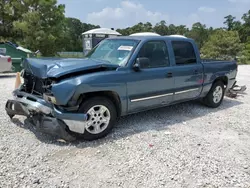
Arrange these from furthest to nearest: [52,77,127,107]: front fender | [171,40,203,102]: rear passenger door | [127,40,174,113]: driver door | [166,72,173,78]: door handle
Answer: [171,40,203,102]: rear passenger door < [166,72,173,78]: door handle < [127,40,174,113]: driver door < [52,77,127,107]: front fender

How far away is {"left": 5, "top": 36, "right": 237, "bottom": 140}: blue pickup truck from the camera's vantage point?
3436mm

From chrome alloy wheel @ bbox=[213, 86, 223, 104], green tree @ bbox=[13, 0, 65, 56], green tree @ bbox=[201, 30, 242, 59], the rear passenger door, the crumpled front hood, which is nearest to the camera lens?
the crumpled front hood

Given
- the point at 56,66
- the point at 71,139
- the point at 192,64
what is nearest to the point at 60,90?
the point at 56,66

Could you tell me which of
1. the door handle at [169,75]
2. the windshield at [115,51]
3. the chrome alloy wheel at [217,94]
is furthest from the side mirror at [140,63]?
the chrome alloy wheel at [217,94]

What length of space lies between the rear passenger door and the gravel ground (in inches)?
27.1

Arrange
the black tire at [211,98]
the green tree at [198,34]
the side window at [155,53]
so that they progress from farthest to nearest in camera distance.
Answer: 1. the green tree at [198,34]
2. the black tire at [211,98]
3. the side window at [155,53]

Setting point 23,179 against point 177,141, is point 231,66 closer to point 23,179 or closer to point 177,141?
point 177,141

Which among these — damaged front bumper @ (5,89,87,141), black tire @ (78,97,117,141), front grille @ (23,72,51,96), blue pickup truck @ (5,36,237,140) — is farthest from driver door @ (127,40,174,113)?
front grille @ (23,72,51,96)

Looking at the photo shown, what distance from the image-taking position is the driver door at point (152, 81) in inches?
161

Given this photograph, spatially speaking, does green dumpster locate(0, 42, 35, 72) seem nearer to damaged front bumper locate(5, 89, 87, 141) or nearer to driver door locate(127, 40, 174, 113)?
damaged front bumper locate(5, 89, 87, 141)

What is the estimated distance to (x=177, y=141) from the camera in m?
3.84

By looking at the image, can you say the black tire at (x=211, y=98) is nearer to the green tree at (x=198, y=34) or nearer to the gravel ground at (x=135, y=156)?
the gravel ground at (x=135, y=156)

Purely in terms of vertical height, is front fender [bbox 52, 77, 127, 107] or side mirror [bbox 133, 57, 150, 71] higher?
side mirror [bbox 133, 57, 150, 71]

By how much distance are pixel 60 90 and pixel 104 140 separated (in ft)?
3.65
